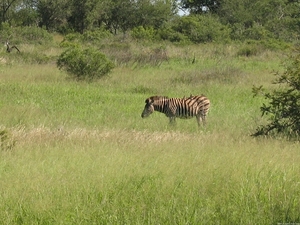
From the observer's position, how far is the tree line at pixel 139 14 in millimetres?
45144

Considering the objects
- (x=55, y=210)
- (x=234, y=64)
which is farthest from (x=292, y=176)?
(x=234, y=64)

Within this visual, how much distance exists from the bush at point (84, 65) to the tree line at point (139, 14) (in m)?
17.8

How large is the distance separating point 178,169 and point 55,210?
73.4 inches

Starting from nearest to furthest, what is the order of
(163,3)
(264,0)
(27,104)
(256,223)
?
(256,223) < (27,104) < (264,0) < (163,3)

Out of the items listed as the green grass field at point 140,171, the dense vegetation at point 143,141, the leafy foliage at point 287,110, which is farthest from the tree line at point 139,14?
the leafy foliage at point 287,110

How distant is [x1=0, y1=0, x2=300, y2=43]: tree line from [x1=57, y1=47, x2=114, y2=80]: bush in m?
17.8

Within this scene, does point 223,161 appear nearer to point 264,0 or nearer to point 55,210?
point 55,210

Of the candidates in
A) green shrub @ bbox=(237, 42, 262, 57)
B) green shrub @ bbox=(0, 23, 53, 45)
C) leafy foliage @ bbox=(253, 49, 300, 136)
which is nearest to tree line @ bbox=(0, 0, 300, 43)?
green shrub @ bbox=(0, 23, 53, 45)

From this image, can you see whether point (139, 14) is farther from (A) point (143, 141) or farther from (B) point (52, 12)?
(A) point (143, 141)

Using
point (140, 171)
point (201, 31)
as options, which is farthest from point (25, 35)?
point (140, 171)

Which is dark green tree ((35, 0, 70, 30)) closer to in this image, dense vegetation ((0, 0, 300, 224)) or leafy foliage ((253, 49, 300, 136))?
dense vegetation ((0, 0, 300, 224))

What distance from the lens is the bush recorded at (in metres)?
21.7

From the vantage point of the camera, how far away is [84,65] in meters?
21.7

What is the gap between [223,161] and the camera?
25.3 ft
